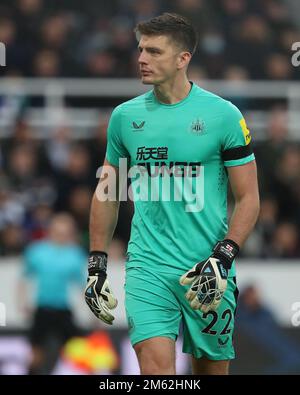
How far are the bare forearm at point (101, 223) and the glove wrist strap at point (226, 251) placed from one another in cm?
76

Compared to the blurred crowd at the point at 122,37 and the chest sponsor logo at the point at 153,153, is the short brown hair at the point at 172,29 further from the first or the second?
the blurred crowd at the point at 122,37

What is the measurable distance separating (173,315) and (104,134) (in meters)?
7.37

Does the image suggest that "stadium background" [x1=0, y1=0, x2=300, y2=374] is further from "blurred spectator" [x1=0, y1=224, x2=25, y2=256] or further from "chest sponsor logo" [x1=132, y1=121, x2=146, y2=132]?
"chest sponsor logo" [x1=132, y1=121, x2=146, y2=132]

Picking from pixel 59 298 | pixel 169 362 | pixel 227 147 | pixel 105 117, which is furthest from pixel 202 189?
pixel 105 117

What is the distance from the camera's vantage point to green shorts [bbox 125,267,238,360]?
7.00 metres

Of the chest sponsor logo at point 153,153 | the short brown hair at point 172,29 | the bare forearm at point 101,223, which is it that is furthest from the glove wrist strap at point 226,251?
the short brown hair at point 172,29

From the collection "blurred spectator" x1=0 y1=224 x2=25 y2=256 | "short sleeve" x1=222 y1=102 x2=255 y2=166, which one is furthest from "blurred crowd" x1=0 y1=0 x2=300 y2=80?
"short sleeve" x1=222 y1=102 x2=255 y2=166

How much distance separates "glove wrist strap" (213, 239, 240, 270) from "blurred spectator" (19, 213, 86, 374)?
18.5 feet

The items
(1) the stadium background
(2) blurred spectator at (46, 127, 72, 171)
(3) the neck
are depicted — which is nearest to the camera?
(3) the neck

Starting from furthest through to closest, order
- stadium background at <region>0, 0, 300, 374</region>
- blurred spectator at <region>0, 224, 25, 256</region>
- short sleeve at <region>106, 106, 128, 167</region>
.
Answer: blurred spectator at <region>0, 224, 25, 256</region>
stadium background at <region>0, 0, 300, 374</region>
short sleeve at <region>106, 106, 128, 167</region>

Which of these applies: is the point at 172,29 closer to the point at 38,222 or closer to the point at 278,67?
the point at 38,222

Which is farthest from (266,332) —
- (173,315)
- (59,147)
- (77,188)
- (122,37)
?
(173,315)
